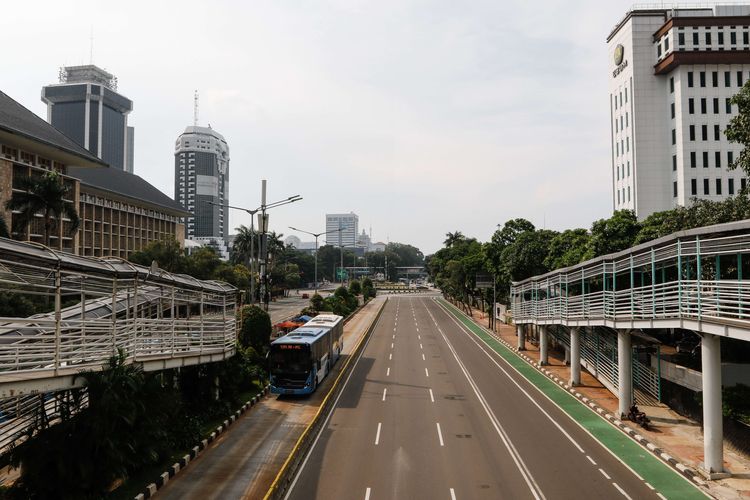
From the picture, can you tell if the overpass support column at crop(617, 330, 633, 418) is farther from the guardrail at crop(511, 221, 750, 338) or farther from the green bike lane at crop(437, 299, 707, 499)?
the green bike lane at crop(437, 299, 707, 499)

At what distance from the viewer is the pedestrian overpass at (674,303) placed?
1719cm

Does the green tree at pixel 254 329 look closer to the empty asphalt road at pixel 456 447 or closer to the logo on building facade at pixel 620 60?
the empty asphalt road at pixel 456 447

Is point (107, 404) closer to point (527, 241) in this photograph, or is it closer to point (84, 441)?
point (84, 441)

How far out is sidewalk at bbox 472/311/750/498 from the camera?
17.0 metres

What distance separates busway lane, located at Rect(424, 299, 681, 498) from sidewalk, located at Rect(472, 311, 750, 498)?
159 cm

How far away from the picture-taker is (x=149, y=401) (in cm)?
1736

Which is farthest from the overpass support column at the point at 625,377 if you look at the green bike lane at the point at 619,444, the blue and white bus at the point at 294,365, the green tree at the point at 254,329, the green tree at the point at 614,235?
the green tree at the point at 254,329

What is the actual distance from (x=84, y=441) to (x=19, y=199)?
40.2 metres

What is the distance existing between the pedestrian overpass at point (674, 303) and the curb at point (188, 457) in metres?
17.3

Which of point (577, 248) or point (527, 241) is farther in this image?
point (527, 241)

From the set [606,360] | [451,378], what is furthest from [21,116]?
[606,360]

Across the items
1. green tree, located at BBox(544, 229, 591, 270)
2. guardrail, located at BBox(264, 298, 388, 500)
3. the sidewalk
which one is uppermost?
green tree, located at BBox(544, 229, 591, 270)

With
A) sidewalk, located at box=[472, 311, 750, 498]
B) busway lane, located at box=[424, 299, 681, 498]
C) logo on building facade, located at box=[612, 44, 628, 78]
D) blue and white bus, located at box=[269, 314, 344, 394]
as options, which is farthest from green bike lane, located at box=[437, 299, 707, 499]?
logo on building facade, located at box=[612, 44, 628, 78]

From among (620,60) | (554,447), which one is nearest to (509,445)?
(554,447)
